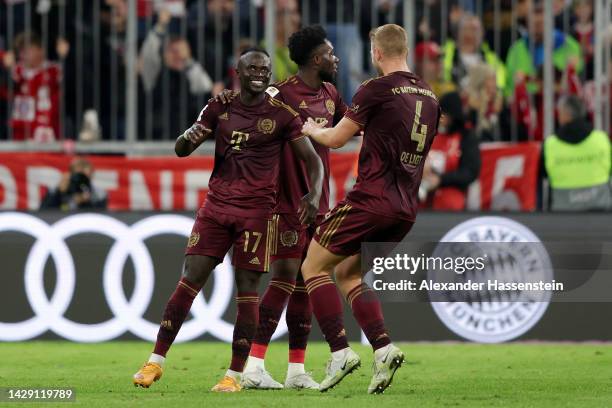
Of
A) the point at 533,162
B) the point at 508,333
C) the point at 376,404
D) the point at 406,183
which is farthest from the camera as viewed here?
the point at 533,162

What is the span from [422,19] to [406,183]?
19.8 feet

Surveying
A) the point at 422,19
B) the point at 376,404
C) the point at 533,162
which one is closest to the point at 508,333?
the point at 533,162

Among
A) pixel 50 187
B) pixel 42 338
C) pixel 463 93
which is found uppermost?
pixel 463 93

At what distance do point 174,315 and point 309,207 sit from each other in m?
1.13

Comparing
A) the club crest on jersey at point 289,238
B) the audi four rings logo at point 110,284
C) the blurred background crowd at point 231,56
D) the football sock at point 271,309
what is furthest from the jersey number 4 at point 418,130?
the blurred background crowd at point 231,56

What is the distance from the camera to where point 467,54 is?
14.8m

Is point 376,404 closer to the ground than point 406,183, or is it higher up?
closer to the ground

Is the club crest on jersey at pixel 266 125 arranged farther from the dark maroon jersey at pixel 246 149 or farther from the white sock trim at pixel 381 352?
the white sock trim at pixel 381 352

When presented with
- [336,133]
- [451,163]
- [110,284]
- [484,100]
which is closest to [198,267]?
[336,133]

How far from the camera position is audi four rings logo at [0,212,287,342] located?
42.9 feet

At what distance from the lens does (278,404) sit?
8.36 metres

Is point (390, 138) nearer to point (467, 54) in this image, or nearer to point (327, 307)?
point (327, 307)

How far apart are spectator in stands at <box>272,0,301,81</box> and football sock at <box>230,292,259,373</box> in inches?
228

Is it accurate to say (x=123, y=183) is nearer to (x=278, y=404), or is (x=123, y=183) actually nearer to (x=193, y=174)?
(x=193, y=174)
